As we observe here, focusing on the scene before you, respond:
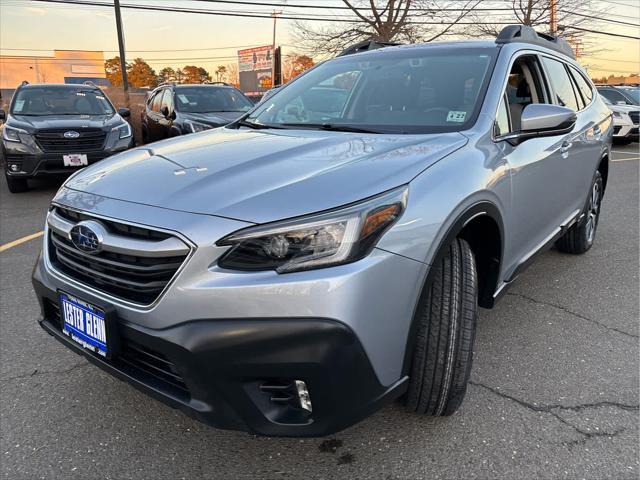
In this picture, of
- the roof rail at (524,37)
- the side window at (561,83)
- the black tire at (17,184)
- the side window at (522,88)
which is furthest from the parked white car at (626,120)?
the black tire at (17,184)

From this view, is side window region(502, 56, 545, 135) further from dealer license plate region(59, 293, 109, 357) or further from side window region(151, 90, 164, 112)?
side window region(151, 90, 164, 112)

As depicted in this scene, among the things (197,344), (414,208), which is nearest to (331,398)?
(197,344)

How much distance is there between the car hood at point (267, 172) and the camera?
1.74 meters

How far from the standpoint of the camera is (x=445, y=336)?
199 cm

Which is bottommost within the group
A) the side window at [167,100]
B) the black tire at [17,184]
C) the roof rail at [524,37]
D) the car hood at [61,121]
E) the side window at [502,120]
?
the black tire at [17,184]

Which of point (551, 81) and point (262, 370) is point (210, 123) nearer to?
point (551, 81)

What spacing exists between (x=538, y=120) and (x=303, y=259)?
5.10 feet

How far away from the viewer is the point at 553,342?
3020 millimetres

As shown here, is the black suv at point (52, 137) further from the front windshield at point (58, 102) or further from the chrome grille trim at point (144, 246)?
the chrome grille trim at point (144, 246)

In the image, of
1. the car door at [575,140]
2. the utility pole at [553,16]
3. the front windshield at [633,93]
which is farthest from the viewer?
the utility pole at [553,16]

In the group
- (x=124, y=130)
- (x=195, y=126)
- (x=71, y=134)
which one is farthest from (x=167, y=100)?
(x=71, y=134)

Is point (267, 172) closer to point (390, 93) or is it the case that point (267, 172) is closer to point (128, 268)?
point (128, 268)

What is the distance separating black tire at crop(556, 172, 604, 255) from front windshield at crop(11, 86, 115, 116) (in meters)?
7.33

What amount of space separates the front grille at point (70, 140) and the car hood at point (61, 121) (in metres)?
0.08
